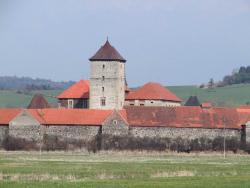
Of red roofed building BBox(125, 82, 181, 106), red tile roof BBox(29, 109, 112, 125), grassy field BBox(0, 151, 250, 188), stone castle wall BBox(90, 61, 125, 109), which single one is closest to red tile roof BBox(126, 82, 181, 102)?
red roofed building BBox(125, 82, 181, 106)

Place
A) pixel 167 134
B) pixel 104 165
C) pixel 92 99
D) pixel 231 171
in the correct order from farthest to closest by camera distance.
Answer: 1. pixel 92 99
2. pixel 167 134
3. pixel 104 165
4. pixel 231 171

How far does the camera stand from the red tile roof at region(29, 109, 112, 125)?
86.4 metres

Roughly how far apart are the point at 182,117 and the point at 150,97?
32.7 feet

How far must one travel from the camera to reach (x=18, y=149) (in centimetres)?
8431

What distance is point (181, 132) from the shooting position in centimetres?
8556

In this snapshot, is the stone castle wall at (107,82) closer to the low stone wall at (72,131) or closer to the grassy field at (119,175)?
the low stone wall at (72,131)

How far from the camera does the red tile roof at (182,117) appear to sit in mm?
86062

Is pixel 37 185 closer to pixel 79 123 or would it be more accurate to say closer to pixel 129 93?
pixel 79 123

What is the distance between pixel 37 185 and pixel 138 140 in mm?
46089

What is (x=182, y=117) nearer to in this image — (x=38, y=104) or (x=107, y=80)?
(x=107, y=80)

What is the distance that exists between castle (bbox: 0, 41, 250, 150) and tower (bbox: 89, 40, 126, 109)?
9cm

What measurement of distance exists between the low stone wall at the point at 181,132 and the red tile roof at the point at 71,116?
3304 mm

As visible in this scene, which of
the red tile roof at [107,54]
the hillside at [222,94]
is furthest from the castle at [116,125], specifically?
the hillside at [222,94]

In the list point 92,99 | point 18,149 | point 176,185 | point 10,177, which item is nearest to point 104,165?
point 10,177
